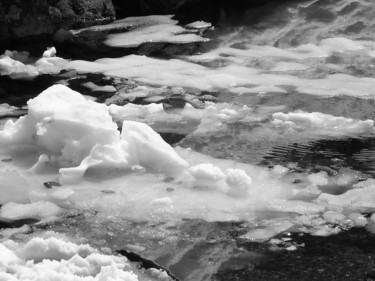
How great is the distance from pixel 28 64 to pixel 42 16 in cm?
134

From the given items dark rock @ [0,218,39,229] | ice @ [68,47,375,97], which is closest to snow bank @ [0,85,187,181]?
dark rock @ [0,218,39,229]

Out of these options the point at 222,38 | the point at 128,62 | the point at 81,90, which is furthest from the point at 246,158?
the point at 222,38

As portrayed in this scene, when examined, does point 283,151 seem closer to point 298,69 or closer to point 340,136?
point 340,136

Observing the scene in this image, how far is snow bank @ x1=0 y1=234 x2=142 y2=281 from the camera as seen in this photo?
2.51 meters

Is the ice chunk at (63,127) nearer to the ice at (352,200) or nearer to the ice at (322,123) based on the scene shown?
the ice at (352,200)

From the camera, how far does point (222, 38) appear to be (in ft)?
23.6

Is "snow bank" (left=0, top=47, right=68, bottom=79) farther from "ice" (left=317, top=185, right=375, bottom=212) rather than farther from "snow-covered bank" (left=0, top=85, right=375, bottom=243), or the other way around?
"ice" (left=317, top=185, right=375, bottom=212)

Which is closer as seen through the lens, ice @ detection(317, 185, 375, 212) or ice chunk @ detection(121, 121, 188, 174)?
ice @ detection(317, 185, 375, 212)

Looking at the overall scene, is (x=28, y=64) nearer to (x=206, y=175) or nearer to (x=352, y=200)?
(x=206, y=175)

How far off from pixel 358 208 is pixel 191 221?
0.81m

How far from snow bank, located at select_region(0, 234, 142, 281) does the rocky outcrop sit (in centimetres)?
456

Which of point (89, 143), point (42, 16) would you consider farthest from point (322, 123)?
point (42, 16)

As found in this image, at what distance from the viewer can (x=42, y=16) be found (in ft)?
24.3

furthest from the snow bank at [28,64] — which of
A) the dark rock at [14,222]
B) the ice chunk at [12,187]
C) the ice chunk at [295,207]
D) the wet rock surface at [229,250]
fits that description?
the ice chunk at [295,207]
